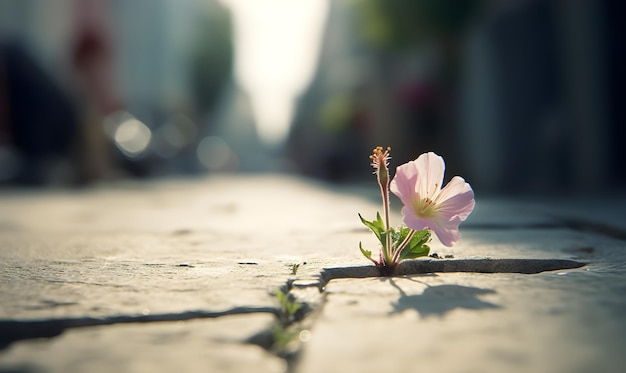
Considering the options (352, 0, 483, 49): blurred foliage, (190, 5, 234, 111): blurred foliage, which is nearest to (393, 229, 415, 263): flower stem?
(352, 0, 483, 49): blurred foliage

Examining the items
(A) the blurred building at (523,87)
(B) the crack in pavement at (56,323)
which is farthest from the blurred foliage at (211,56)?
(B) the crack in pavement at (56,323)

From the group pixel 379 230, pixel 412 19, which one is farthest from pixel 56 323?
pixel 412 19

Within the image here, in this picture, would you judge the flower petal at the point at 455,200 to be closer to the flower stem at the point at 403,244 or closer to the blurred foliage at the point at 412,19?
the flower stem at the point at 403,244

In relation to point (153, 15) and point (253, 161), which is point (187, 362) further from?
point (253, 161)

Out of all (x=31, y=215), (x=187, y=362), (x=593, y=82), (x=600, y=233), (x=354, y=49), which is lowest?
(x=187, y=362)

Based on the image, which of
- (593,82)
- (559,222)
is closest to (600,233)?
(559,222)
